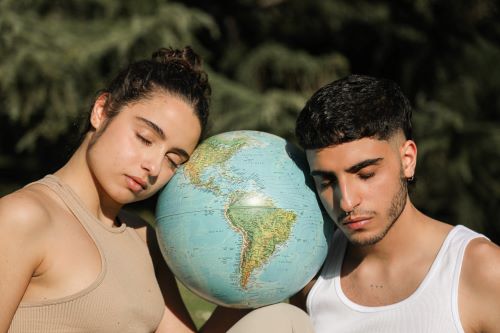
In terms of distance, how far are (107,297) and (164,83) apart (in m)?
0.98

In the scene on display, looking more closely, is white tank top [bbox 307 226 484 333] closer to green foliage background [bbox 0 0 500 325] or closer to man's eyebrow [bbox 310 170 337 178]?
man's eyebrow [bbox 310 170 337 178]

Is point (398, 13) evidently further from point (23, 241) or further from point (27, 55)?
point (23, 241)

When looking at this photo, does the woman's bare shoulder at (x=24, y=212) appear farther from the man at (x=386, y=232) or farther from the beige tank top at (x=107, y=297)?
the man at (x=386, y=232)

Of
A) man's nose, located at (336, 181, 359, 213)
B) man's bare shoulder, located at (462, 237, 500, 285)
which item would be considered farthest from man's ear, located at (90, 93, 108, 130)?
man's bare shoulder, located at (462, 237, 500, 285)

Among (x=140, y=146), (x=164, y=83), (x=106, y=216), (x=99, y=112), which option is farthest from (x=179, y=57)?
(x=106, y=216)

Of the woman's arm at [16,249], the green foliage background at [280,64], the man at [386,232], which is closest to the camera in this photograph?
the woman's arm at [16,249]

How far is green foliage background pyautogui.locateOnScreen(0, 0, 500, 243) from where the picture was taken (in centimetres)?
892

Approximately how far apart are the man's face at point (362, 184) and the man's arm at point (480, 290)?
1.27 ft

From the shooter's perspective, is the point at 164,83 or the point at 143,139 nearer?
the point at 143,139

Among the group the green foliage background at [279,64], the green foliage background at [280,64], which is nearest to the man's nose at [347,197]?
the green foliage background at [280,64]

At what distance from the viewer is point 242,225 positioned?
3.06 m

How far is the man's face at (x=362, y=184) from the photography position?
3043mm

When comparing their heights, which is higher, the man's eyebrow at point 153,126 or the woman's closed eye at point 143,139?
the man's eyebrow at point 153,126

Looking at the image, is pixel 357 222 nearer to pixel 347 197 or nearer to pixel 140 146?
pixel 347 197
